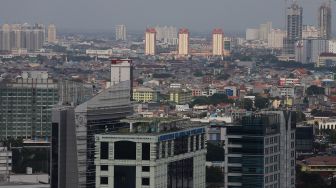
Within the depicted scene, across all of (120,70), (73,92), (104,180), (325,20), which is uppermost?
(325,20)

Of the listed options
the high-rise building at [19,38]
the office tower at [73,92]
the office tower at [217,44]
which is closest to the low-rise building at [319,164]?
the office tower at [73,92]

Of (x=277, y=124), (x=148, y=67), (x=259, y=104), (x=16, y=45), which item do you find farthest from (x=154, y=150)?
(x=16, y=45)

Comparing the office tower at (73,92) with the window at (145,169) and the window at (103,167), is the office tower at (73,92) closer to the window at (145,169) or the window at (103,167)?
the window at (103,167)

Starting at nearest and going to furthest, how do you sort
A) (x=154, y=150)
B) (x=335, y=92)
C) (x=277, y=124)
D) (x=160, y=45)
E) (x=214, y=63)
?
1. (x=154, y=150)
2. (x=277, y=124)
3. (x=335, y=92)
4. (x=214, y=63)
5. (x=160, y=45)

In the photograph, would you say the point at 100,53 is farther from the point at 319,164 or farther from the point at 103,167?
the point at 103,167

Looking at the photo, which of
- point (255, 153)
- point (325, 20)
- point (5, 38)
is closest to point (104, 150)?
point (255, 153)

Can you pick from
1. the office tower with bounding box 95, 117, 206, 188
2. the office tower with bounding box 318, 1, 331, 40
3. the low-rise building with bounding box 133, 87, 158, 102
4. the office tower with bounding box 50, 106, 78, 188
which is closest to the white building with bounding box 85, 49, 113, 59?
the office tower with bounding box 318, 1, 331, 40

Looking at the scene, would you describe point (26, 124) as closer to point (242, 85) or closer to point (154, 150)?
point (154, 150)
